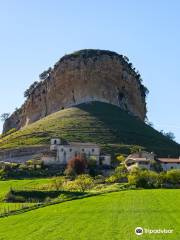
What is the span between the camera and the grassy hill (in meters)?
141

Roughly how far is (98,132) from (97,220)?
106304mm

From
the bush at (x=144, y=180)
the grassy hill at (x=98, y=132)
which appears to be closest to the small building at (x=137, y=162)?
the grassy hill at (x=98, y=132)

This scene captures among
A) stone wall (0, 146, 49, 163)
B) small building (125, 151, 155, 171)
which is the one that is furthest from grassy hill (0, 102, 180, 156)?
small building (125, 151, 155, 171)

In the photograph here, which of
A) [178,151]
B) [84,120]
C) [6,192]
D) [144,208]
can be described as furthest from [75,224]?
[84,120]

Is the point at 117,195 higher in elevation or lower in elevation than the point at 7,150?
lower

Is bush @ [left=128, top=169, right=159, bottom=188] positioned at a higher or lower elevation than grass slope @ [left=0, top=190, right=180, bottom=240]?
higher

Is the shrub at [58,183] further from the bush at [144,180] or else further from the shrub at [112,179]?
the bush at [144,180]

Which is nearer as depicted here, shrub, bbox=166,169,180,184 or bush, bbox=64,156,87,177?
shrub, bbox=166,169,180,184

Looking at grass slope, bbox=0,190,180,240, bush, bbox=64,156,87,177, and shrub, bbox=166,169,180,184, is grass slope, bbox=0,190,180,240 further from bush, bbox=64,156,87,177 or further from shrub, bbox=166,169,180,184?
bush, bbox=64,156,87,177

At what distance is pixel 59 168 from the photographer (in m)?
112

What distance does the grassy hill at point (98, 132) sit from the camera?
14125 centimetres

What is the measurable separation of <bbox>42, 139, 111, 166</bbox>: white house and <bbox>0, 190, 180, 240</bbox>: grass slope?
183 ft

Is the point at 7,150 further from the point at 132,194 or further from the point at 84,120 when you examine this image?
the point at 132,194

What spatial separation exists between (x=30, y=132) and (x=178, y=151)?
3691cm
